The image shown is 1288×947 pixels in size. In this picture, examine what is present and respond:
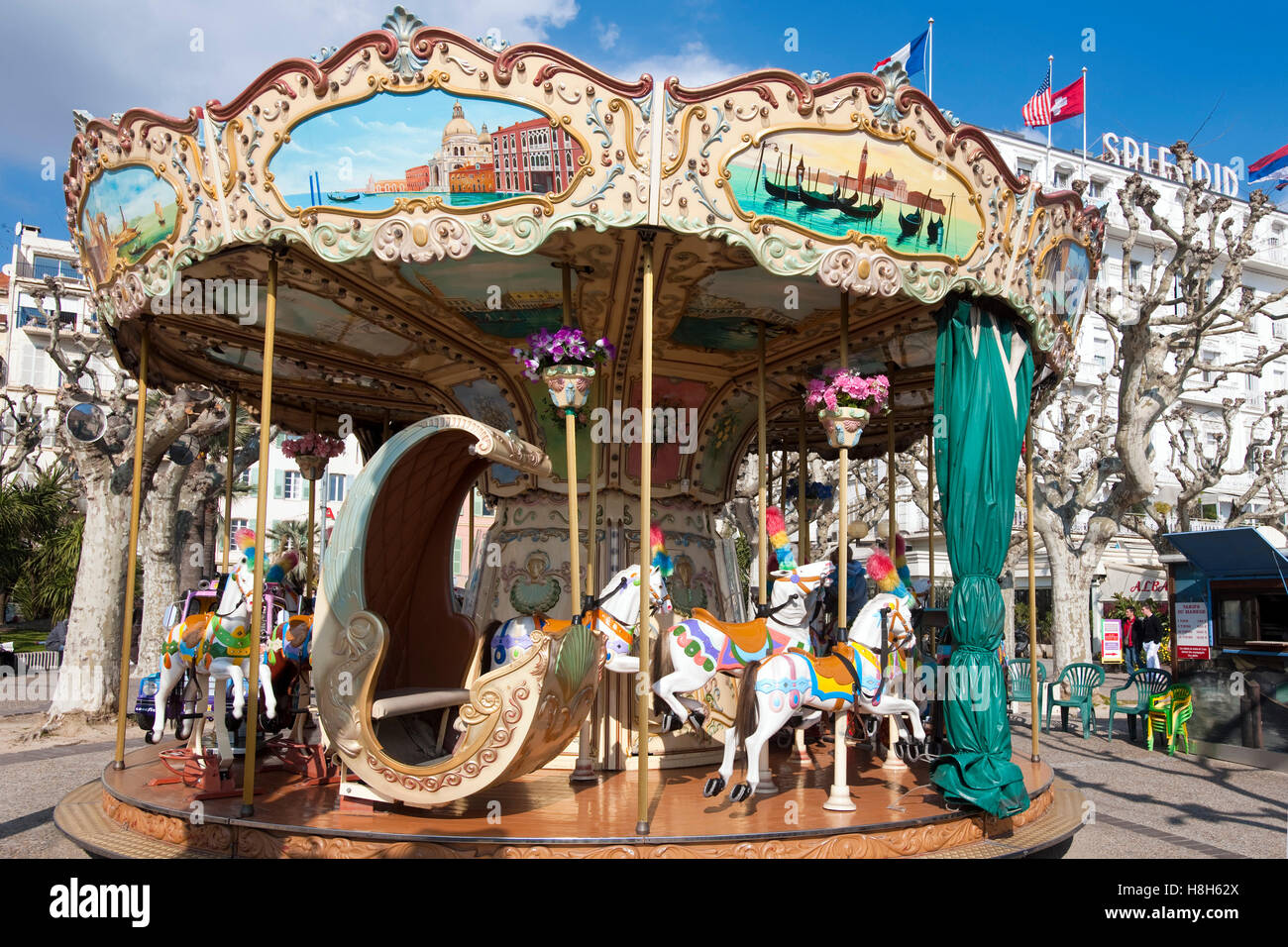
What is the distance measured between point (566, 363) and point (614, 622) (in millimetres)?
2195

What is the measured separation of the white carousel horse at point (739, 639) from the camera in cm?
785

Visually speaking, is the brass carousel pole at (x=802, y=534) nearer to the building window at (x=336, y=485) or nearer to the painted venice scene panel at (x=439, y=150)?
the painted venice scene panel at (x=439, y=150)

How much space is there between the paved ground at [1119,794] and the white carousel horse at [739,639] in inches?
119

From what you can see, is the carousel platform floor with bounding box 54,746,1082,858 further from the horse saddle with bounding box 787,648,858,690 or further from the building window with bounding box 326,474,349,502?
the building window with bounding box 326,474,349,502

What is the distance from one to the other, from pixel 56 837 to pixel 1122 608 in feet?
97.7

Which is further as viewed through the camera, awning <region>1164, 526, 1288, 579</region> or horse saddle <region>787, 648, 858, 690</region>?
awning <region>1164, 526, 1288, 579</region>

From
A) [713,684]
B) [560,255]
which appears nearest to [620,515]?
[713,684]

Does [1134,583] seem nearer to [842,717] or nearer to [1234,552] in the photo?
[1234,552]

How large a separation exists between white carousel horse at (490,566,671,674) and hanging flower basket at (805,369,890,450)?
6.23 feet

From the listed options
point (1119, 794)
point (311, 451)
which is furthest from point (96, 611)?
point (1119, 794)

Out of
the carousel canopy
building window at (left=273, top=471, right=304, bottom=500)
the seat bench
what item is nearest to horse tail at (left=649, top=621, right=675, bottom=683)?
the seat bench

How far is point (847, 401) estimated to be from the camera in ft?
26.7

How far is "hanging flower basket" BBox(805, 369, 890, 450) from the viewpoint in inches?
318
